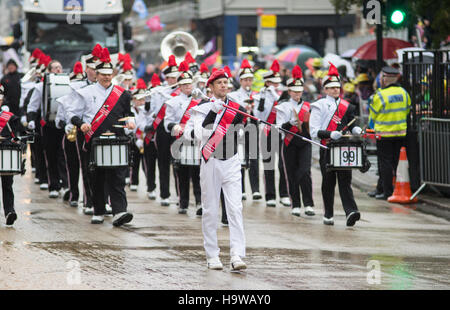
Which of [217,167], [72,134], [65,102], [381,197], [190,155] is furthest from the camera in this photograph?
[381,197]

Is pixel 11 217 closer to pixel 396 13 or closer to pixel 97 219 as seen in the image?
pixel 97 219

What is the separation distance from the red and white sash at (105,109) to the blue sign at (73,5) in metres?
14.9

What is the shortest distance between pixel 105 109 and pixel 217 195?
3.88 metres

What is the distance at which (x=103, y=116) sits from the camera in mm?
14289

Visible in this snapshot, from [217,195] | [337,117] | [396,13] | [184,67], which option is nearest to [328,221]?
[337,117]

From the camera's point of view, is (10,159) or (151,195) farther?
(151,195)

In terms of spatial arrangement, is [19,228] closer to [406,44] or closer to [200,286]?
[200,286]

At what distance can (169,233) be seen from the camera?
13391 mm

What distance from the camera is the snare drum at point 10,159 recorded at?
1357cm

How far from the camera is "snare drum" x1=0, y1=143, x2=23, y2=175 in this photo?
1357 centimetres

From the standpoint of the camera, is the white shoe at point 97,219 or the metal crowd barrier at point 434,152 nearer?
the white shoe at point 97,219

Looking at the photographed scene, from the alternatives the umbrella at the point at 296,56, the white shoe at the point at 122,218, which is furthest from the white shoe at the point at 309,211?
the umbrella at the point at 296,56

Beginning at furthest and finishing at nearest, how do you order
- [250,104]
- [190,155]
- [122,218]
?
1. [250,104]
2. [190,155]
3. [122,218]

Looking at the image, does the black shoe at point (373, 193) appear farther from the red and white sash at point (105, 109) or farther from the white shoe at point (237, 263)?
the white shoe at point (237, 263)
